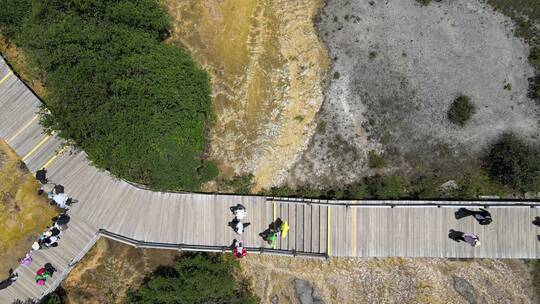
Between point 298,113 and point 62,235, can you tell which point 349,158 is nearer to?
point 298,113

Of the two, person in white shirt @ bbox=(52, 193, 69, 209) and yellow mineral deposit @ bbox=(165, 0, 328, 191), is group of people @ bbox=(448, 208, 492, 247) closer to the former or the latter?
yellow mineral deposit @ bbox=(165, 0, 328, 191)

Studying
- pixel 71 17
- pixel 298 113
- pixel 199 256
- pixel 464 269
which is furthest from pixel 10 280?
pixel 464 269

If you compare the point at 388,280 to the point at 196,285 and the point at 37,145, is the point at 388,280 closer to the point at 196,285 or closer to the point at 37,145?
the point at 196,285

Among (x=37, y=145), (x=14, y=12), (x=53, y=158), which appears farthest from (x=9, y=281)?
(x=14, y=12)

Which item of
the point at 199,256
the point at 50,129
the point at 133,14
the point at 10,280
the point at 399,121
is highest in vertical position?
the point at 133,14

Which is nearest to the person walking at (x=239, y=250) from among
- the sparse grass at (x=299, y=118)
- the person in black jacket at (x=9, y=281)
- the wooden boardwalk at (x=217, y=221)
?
the wooden boardwalk at (x=217, y=221)

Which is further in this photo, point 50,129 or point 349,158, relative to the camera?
point 349,158
